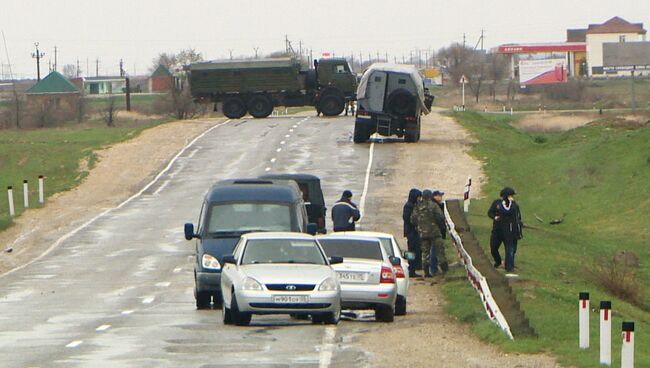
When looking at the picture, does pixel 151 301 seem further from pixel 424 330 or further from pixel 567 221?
pixel 567 221

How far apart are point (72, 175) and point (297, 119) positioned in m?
21.0

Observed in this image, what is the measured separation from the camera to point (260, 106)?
65062 millimetres

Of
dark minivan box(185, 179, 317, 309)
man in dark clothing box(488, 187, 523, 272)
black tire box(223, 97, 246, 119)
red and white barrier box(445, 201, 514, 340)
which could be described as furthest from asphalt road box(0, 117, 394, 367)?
black tire box(223, 97, 246, 119)

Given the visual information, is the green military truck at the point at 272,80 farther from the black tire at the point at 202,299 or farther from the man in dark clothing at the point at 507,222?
the black tire at the point at 202,299

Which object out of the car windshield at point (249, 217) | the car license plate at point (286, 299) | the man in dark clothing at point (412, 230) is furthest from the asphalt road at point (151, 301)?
the man in dark clothing at point (412, 230)

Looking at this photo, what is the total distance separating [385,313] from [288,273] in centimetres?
Result: 201

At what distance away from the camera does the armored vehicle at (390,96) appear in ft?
166

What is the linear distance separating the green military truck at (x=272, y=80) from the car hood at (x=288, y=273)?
4405cm

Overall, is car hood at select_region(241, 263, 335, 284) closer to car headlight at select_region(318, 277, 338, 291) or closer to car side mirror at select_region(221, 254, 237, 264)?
car headlight at select_region(318, 277, 338, 291)

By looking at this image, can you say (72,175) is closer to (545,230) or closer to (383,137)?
(383,137)

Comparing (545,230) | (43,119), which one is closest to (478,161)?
(545,230)

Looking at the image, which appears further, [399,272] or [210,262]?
[210,262]

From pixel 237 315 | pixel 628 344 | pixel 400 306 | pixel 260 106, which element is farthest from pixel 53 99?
pixel 628 344

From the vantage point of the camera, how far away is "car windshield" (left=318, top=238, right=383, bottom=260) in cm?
2003
